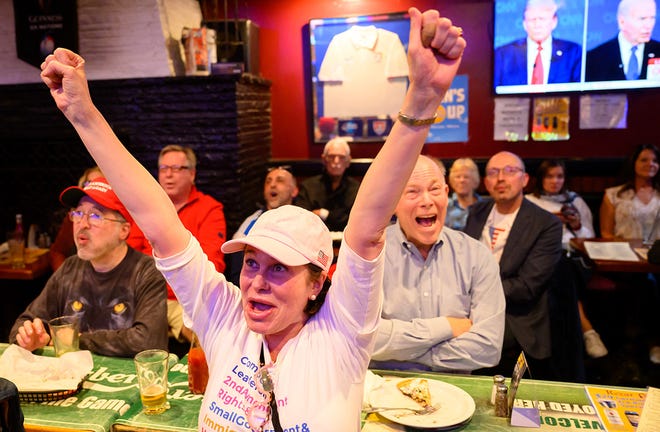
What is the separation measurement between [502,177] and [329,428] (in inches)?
102

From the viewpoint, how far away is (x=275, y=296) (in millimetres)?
1314

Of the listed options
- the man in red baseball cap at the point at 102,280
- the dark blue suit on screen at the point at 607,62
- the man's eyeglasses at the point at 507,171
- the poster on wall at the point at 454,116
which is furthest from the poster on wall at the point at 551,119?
the man in red baseball cap at the point at 102,280

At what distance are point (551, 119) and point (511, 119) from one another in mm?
368

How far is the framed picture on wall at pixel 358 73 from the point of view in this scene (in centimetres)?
568

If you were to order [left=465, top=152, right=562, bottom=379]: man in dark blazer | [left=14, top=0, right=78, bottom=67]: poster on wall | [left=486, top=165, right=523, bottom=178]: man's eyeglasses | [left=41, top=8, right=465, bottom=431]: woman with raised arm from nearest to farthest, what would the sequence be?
[left=41, top=8, right=465, bottom=431]: woman with raised arm → [left=465, top=152, right=562, bottom=379]: man in dark blazer → [left=486, top=165, right=523, bottom=178]: man's eyeglasses → [left=14, top=0, right=78, bottom=67]: poster on wall

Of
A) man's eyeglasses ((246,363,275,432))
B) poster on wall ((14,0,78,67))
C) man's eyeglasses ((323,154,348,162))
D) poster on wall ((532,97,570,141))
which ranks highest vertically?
poster on wall ((14,0,78,67))

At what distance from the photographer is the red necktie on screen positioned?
5477 millimetres

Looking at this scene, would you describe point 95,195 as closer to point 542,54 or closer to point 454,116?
point 454,116

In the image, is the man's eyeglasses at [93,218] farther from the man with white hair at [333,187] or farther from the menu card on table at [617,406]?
the man with white hair at [333,187]

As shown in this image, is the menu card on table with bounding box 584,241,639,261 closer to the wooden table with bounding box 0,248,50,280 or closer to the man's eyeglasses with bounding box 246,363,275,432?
the man's eyeglasses with bounding box 246,363,275,432

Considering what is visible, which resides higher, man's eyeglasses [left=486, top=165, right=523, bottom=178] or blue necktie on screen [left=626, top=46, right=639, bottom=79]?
blue necktie on screen [left=626, top=46, right=639, bottom=79]

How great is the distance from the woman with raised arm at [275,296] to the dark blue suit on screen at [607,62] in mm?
4911

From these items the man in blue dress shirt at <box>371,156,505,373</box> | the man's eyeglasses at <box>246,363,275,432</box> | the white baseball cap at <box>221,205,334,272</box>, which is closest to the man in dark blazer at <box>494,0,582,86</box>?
the man in blue dress shirt at <box>371,156,505,373</box>

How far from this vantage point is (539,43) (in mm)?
5457
